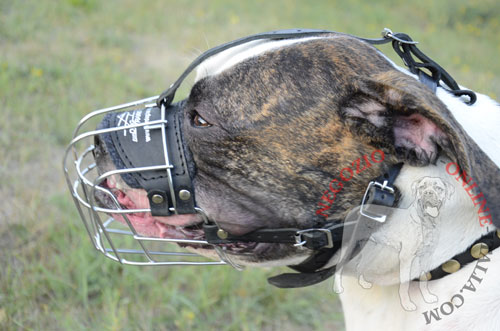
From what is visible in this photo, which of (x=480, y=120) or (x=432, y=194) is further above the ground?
(x=480, y=120)

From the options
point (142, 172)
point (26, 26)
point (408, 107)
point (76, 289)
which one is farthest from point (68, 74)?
point (408, 107)

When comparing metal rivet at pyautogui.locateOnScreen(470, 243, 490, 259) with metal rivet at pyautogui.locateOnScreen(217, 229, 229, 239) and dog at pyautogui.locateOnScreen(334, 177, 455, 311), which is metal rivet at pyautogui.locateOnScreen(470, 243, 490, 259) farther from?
metal rivet at pyautogui.locateOnScreen(217, 229, 229, 239)

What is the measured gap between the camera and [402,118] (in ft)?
5.47

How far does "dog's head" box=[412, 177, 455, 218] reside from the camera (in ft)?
5.40

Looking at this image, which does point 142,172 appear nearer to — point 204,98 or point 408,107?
point 204,98

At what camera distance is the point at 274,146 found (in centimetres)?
179

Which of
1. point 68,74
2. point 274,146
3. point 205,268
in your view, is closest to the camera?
point 274,146

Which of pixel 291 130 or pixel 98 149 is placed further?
pixel 98 149

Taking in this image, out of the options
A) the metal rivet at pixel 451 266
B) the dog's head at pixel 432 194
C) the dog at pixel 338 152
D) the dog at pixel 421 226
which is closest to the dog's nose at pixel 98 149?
the dog at pixel 338 152

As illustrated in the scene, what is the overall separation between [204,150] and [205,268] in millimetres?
1371

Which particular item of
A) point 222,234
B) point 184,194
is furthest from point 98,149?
point 222,234

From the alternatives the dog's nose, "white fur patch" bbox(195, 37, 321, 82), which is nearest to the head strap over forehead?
"white fur patch" bbox(195, 37, 321, 82)

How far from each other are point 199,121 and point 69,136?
8.04 feet
